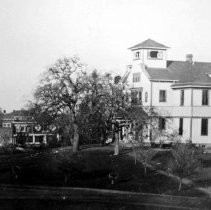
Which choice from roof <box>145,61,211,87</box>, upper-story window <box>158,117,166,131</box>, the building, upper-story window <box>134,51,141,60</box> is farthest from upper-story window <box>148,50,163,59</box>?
the building

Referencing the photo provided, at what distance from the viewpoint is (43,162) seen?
51469mm

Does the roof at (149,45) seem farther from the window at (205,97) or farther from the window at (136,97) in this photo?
the window at (205,97)

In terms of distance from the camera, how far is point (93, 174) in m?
44.3

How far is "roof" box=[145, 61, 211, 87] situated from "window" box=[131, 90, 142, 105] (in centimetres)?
272

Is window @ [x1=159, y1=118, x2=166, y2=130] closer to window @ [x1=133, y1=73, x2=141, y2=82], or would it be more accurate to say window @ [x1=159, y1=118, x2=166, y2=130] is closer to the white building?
the white building

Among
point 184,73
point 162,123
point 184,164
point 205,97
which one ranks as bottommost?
point 184,164

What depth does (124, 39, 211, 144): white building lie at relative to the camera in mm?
59094

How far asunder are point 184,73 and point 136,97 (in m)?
6.96

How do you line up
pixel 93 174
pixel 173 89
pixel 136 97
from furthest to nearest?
1. pixel 173 89
2. pixel 136 97
3. pixel 93 174

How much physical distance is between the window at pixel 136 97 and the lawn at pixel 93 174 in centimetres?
687

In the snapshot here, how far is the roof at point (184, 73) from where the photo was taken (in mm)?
59594

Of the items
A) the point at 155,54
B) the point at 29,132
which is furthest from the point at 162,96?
the point at 29,132

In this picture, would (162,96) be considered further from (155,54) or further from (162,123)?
(155,54)

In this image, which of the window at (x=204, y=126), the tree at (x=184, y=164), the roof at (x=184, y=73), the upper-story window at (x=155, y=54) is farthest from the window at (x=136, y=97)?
the tree at (x=184, y=164)
